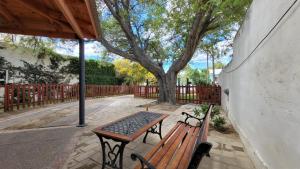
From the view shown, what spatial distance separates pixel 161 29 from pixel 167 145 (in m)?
10.6

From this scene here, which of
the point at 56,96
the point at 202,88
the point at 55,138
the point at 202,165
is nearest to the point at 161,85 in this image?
the point at 202,88

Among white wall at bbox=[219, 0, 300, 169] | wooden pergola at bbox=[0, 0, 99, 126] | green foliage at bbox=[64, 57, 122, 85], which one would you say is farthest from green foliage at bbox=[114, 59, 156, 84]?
white wall at bbox=[219, 0, 300, 169]

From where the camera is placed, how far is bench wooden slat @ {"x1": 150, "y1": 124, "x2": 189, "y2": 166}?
1.85m

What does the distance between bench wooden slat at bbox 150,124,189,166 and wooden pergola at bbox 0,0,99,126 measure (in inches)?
101

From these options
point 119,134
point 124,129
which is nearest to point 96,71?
point 124,129

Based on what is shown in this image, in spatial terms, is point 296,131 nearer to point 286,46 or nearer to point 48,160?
point 286,46

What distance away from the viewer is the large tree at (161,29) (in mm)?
7324

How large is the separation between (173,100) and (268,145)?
321 inches

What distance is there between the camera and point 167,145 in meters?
2.21

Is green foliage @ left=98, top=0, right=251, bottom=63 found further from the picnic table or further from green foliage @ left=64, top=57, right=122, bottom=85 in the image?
the picnic table

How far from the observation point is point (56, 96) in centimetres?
1030

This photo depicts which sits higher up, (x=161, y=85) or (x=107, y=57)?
(x=107, y=57)

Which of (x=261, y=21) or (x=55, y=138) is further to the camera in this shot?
(x=55, y=138)

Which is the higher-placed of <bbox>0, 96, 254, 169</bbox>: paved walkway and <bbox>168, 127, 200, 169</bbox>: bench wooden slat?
<bbox>168, 127, 200, 169</bbox>: bench wooden slat
